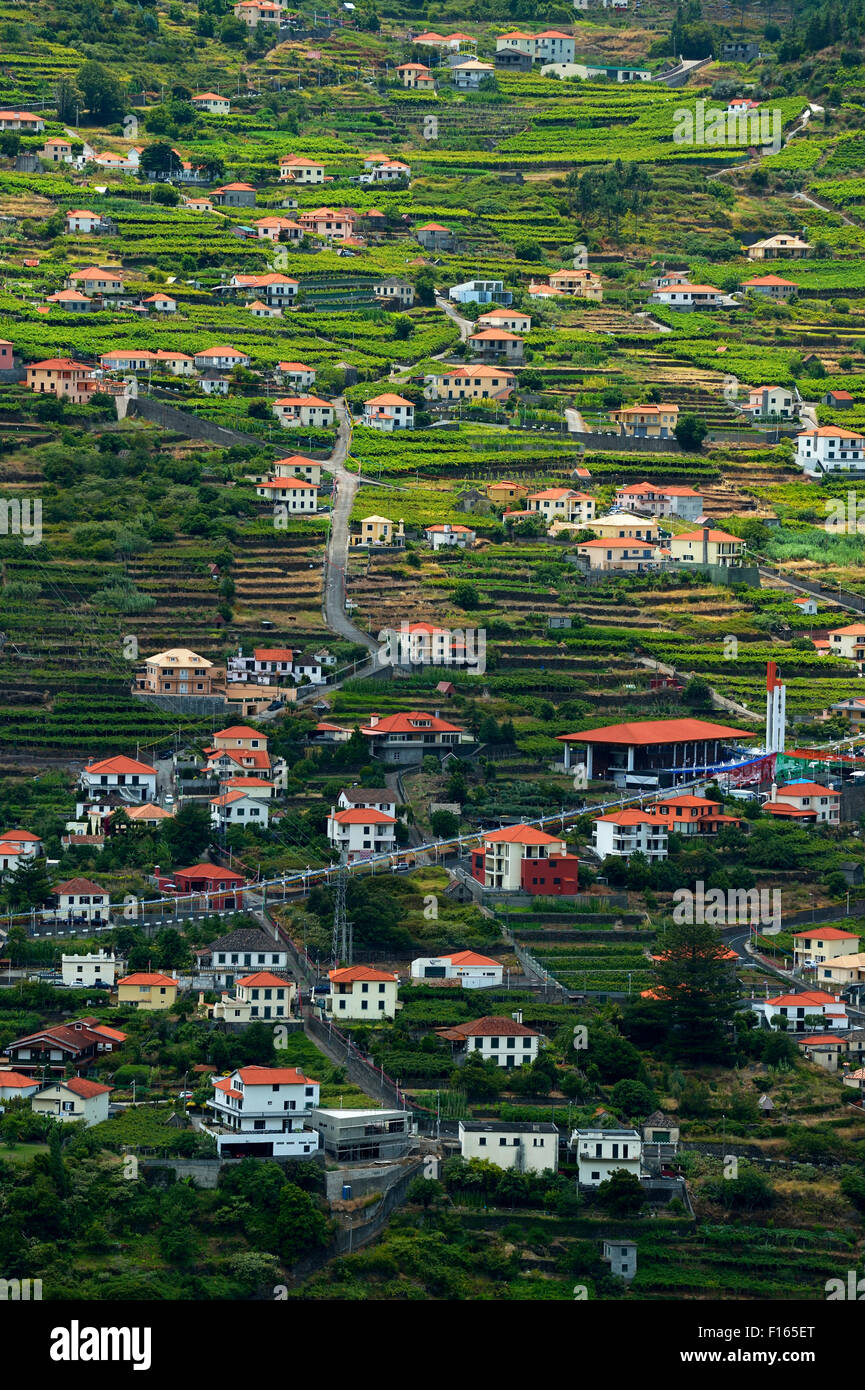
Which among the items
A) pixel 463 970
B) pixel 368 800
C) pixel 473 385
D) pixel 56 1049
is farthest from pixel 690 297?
pixel 56 1049

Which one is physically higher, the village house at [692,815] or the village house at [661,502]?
the village house at [661,502]

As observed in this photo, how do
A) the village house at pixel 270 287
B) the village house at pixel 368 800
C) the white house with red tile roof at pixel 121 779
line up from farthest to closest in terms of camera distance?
the village house at pixel 270 287 → the white house with red tile roof at pixel 121 779 → the village house at pixel 368 800

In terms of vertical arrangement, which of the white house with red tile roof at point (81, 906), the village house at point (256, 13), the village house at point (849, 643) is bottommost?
the white house with red tile roof at point (81, 906)

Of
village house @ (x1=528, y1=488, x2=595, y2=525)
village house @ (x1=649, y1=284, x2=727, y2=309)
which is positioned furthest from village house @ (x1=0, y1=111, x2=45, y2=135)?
village house @ (x1=528, y1=488, x2=595, y2=525)

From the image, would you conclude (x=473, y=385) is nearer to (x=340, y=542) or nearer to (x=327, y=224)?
(x=340, y=542)

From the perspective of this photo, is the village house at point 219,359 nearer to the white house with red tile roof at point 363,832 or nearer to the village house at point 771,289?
the village house at point 771,289

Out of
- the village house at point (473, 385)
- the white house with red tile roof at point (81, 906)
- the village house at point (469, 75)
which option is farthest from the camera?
the village house at point (469, 75)

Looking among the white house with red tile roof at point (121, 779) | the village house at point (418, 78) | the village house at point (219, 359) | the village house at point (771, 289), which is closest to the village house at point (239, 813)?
the white house with red tile roof at point (121, 779)

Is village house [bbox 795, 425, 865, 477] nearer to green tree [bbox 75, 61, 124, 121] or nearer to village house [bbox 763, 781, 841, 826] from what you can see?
village house [bbox 763, 781, 841, 826]
